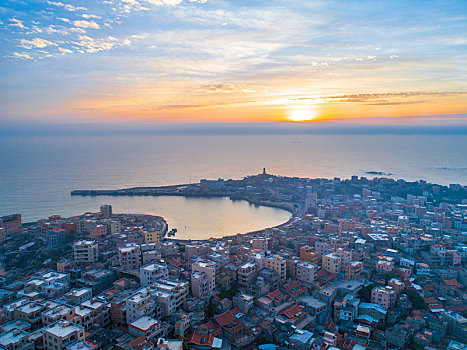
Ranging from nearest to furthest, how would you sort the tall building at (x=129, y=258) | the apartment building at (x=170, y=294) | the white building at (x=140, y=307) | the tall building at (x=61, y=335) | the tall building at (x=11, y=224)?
the tall building at (x=61, y=335) → the white building at (x=140, y=307) → the apartment building at (x=170, y=294) → the tall building at (x=129, y=258) → the tall building at (x=11, y=224)

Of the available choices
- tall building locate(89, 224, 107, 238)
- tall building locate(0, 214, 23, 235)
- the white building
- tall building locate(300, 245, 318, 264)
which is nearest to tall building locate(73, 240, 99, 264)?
tall building locate(89, 224, 107, 238)

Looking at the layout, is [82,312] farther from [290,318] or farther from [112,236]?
[112,236]

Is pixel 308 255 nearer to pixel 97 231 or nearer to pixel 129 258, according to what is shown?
pixel 129 258

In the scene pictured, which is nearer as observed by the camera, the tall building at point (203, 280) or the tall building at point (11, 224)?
the tall building at point (203, 280)

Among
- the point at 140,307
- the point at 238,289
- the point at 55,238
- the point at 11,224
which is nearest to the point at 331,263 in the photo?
the point at 238,289

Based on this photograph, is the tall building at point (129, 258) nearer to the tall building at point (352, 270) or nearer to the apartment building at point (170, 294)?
the apartment building at point (170, 294)

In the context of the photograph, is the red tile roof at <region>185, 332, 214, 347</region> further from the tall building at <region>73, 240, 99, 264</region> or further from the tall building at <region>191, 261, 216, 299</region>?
the tall building at <region>73, 240, 99, 264</region>

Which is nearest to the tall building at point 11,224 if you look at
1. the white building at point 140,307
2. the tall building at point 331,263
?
the white building at point 140,307

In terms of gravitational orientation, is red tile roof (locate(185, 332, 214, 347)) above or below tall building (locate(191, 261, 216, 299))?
below

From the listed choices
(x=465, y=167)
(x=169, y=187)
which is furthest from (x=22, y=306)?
(x=465, y=167)
